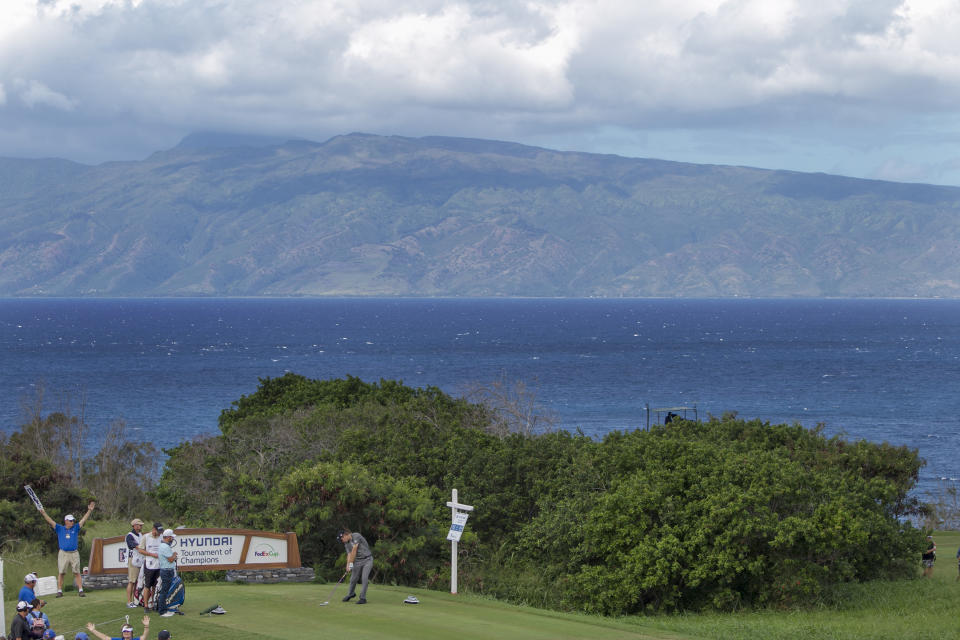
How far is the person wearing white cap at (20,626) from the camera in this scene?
18.5 metres

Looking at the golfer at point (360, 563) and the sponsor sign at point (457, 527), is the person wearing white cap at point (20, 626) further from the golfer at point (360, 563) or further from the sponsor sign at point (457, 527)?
the sponsor sign at point (457, 527)

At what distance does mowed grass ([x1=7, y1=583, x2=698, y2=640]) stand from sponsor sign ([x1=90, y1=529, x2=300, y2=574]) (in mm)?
544

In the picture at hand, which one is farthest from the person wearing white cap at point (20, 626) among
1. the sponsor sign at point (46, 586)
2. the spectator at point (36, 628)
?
the sponsor sign at point (46, 586)

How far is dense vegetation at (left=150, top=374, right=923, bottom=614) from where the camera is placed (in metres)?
26.3

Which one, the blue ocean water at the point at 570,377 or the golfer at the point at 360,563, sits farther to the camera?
the blue ocean water at the point at 570,377

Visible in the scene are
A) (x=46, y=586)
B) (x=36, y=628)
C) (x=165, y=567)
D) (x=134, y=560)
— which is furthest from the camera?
(x=46, y=586)

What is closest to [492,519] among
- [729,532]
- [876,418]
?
[729,532]

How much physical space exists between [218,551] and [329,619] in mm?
4471

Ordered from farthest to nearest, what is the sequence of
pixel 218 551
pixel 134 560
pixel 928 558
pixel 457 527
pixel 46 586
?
1. pixel 928 558
2. pixel 457 527
3. pixel 218 551
4. pixel 46 586
5. pixel 134 560

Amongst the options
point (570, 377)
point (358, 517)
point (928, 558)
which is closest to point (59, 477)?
point (358, 517)

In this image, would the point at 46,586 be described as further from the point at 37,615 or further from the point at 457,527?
the point at 457,527

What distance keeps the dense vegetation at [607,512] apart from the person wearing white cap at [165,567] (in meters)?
5.93

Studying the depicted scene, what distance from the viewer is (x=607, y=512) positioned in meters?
27.1

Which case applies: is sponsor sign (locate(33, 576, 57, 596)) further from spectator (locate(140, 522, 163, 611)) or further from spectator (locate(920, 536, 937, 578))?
spectator (locate(920, 536, 937, 578))
